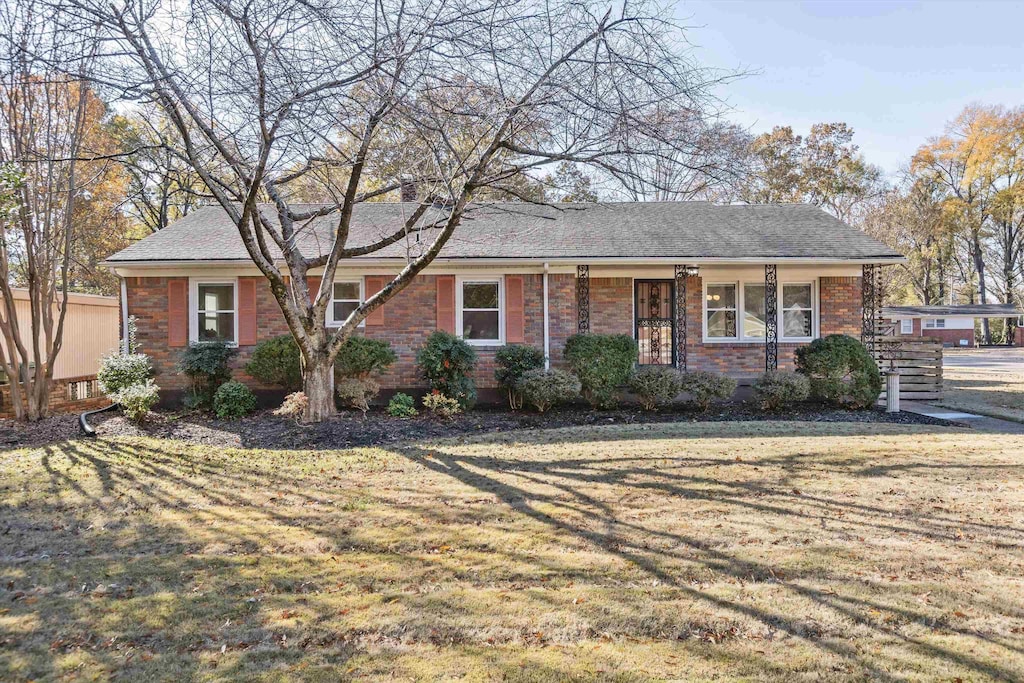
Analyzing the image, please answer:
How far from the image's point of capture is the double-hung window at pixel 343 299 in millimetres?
13234

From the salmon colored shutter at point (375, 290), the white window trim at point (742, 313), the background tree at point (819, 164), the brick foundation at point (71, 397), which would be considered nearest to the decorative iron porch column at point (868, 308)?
the white window trim at point (742, 313)

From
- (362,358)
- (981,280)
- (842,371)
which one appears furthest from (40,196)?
(981,280)

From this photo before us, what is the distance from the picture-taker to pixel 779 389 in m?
11.7

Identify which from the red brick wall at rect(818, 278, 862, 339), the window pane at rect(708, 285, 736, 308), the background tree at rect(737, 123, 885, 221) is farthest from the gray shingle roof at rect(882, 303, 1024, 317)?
the window pane at rect(708, 285, 736, 308)

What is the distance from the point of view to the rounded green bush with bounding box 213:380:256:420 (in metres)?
11.3

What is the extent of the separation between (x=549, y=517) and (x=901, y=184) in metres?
44.7

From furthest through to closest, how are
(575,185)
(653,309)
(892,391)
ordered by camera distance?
(653,309) < (892,391) < (575,185)

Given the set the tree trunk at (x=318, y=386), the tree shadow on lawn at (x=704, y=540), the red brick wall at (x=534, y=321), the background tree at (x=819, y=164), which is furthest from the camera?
the background tree at (x=819, y=164)

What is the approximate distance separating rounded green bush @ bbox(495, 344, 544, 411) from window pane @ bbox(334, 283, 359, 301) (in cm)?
335

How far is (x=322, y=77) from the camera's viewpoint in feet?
24.4

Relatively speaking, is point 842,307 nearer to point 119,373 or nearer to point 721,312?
point 721,312

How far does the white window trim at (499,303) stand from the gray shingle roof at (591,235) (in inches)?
23.7

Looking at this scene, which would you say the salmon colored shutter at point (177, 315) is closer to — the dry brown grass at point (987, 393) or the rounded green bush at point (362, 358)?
the rounded green bush at point (362, 358)

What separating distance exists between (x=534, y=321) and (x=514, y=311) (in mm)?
497
